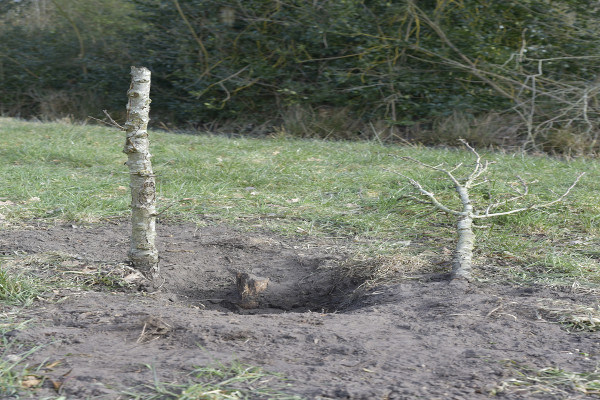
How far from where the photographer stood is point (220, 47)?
11945 millimetres

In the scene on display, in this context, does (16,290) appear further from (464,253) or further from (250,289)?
(464,253)

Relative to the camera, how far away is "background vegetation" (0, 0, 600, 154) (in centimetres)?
988

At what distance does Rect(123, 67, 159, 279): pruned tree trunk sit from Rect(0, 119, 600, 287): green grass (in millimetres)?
290

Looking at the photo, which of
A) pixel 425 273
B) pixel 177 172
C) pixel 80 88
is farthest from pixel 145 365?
pixel 80 88

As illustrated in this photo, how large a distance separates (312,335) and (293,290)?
3.47ft

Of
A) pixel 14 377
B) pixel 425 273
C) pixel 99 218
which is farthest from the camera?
pixel 99 218

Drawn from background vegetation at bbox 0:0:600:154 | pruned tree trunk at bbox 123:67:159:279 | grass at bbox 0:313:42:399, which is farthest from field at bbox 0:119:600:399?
background vegetation at bbox 0:0:600:154

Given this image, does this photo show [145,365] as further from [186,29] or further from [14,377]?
[186,29]

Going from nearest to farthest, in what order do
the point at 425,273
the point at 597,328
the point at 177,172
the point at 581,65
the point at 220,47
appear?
the point at 597,328 → the point at 425,273 → the point at 177,172 → the point at 581,65 → the point at 220,47

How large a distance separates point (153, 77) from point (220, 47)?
1652 mm

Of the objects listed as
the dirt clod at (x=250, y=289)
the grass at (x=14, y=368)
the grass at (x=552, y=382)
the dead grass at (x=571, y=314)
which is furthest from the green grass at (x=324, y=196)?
the grass at (x=14, y=368)

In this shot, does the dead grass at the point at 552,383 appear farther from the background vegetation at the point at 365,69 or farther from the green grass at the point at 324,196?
the background vegetation at the point at 365,69

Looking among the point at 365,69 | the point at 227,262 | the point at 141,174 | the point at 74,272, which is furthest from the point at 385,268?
the point at 365,69

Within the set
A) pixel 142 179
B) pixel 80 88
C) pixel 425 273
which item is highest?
pixel 142 179
